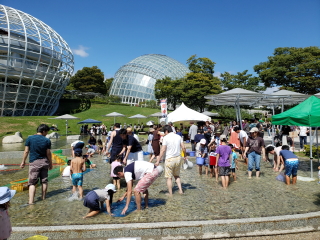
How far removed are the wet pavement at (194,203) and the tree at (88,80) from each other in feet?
193

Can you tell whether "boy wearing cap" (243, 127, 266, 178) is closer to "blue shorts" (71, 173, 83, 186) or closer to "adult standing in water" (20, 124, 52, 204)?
"blue shorts" (71, 173, 83, 186)

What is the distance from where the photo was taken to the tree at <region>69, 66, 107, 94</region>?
2509 inches

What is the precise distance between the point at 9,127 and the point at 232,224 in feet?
105

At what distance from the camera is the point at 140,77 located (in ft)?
227

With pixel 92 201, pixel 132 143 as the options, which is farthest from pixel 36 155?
pixel 132 143

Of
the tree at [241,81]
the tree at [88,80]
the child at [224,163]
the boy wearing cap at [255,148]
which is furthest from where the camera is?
the tree at [88,80]

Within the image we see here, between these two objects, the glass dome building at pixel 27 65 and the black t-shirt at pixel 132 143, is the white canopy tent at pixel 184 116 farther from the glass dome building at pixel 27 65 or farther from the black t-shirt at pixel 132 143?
the glass dome building at pixel 27 65

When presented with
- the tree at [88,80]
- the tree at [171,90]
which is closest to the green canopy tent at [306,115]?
the tree at [171,90]

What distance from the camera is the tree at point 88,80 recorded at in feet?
209

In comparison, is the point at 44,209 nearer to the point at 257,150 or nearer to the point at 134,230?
Answer: the point at 134,230

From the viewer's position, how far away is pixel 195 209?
16.6 ft

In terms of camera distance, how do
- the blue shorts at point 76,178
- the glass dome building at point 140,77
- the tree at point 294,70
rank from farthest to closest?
the glass dome building at point 140,77, the tree at point 294,70, the blue shorts at point 76,178

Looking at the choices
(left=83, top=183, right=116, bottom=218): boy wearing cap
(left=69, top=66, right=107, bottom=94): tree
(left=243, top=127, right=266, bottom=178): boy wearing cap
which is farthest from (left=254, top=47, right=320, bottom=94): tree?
(left=69, top=66, right=107, bottom=94): tree

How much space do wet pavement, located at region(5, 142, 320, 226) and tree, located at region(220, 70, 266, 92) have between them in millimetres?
38331
